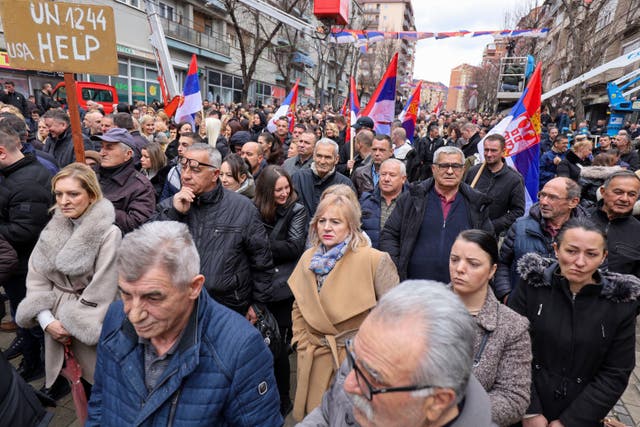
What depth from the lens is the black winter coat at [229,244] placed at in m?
2.65

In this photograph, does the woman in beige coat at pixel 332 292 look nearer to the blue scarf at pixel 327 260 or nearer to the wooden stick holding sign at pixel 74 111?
the blue scarf at pixel 327 260

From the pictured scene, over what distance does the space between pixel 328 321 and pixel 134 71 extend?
86.4 feet

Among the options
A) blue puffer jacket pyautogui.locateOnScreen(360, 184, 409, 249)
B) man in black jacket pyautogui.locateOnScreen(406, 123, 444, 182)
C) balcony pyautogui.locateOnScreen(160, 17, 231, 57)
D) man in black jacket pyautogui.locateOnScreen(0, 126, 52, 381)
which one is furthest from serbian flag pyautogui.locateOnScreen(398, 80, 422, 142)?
balcony pyautogui.locateOnScreen(160, 17, 231, 57)

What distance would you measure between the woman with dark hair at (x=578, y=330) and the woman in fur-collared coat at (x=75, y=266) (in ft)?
8.39

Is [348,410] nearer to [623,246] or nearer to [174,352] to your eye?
[174,352]

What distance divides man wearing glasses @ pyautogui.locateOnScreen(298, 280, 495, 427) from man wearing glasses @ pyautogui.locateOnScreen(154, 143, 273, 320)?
5.55 feet

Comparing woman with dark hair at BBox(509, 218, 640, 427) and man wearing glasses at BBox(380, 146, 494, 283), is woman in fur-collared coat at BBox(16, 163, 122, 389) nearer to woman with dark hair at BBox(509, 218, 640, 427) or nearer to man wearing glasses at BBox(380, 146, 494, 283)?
man wearing glasses at BBox(380, 146, 494, 283)

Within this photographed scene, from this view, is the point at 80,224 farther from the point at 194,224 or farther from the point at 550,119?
the point at 550,119

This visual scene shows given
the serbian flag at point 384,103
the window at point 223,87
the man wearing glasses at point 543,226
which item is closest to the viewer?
the man wearing glasses at point 543,226

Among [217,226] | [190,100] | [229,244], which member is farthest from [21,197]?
[190,100]

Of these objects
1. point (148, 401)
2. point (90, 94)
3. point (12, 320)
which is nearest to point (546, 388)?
point (148, 401)

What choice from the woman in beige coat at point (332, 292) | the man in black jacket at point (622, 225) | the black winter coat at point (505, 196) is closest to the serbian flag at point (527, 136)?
the black winter coat at point (505, 196)

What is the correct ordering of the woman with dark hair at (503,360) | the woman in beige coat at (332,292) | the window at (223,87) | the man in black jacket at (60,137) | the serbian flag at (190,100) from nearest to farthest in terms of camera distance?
the woman with dark hair at (503,360)
the woman in beige coat at (332,292)
the man in black jacket at (60,137)
the serbian flag at (190,100)
the window at (223,87)

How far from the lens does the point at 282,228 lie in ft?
10.9
